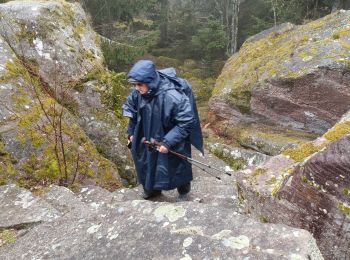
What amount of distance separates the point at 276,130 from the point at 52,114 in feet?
20.2

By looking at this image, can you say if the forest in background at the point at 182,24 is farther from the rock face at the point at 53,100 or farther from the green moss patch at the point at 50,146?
the green moss patch at the point at 50,146

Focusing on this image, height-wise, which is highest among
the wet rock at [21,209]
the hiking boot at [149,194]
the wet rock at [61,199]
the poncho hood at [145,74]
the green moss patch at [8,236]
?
the poncho hood at [145,74]

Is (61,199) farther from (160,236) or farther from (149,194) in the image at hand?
(160,236)

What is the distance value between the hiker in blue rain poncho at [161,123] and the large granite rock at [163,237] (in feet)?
5.19

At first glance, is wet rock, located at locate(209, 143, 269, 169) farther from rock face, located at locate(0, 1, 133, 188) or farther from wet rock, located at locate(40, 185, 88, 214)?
wet rock, located at locate(40, 185, 88, 214)

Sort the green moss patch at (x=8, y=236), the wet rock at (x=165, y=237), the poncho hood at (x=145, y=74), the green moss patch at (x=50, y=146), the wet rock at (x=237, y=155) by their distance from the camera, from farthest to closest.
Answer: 1. the wet rock at (x=237, y=155)
2. the green moss patch at (x=50, y=146)
3. the poncho hood at (x=145, y=74)
4. the green moss patch at (x=8, y=236)
5. the wet rock at (x=165, y=237)

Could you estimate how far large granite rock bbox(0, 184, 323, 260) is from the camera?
246 centimetres

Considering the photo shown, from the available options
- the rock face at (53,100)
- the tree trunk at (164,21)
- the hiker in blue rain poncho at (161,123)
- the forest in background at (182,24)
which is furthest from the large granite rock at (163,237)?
the tree trunk at (164,21)

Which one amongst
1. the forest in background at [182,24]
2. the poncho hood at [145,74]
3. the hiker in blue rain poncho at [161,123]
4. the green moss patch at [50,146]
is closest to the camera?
the poncho hood at [145,74]

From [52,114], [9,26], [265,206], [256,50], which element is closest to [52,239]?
[265,206]

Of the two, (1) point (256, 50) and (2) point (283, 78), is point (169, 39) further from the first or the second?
(2) point (283, 78)

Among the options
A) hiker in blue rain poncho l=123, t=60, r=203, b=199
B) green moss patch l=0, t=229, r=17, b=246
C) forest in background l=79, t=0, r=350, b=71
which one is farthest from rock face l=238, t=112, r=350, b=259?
forest in background l=79, t=0, r=350, b=71

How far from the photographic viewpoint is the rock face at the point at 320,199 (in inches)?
123

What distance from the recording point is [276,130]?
A: 33.8 feet
